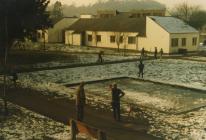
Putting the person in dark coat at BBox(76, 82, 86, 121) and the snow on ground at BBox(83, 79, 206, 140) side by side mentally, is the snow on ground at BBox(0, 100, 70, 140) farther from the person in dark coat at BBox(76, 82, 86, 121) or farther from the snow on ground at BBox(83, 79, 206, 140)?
the snow on ground at BBox(83, 79, 206, 140)

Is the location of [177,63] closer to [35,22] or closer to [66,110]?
[35,22]

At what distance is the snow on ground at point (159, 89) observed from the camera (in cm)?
1631

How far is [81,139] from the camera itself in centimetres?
1440

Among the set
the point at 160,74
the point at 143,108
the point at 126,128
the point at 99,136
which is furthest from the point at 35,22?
the point at 99,136

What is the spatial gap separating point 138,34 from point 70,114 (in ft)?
119

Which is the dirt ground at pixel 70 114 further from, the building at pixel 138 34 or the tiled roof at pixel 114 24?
the tiled roof at pixel 114 24

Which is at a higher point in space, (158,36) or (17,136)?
(158,36)

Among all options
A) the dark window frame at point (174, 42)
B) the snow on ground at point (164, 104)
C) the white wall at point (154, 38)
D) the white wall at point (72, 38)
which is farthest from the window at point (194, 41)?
the snow on ground at point (164, 104)

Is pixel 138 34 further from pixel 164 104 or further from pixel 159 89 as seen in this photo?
pixel 164 104

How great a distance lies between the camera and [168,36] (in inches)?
1919

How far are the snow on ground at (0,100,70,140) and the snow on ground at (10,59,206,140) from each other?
3.74 meters

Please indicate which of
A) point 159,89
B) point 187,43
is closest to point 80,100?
point 159,89

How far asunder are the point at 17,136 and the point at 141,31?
4039cm

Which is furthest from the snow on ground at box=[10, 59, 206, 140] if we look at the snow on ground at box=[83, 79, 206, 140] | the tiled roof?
the tiled roof
